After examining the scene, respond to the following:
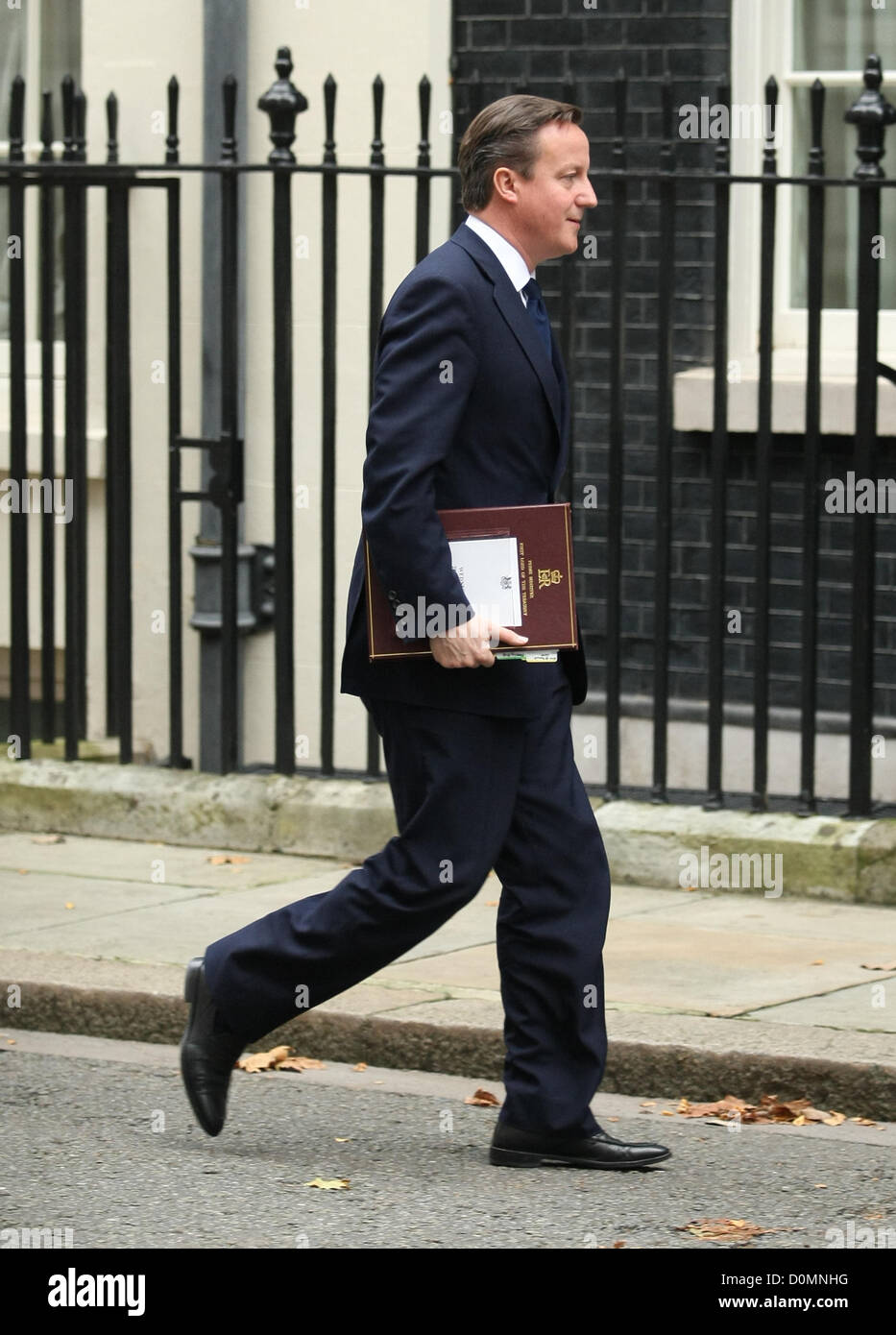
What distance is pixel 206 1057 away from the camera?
498 cm

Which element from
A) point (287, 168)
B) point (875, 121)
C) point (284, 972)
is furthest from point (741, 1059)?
point (287, 168)

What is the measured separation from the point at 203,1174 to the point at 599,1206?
799 millimetres

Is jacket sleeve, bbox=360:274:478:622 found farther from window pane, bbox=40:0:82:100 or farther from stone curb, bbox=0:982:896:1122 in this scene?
window pane, bbox=40:0:82:100

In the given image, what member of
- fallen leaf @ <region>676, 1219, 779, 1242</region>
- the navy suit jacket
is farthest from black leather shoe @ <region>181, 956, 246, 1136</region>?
fallen leaf @ <region>676, 1219, 779, 1242</region>

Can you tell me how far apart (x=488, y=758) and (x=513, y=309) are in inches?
34.5

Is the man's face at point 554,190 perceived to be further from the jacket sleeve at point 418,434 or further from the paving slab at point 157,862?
the paving slab at point 157,862

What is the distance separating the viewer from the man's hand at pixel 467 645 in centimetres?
465

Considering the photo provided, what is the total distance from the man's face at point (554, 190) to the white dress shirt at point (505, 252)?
32 mm

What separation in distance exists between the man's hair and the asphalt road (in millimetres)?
1940

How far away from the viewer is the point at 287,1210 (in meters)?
4.64

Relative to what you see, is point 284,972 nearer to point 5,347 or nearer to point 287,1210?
point 287,1210

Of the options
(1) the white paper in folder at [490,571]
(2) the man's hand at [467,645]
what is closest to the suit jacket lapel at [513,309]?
(1) the white paper in folder at [490,571]

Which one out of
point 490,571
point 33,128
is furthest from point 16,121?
point 490,571

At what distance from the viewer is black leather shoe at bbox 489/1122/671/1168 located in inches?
194
